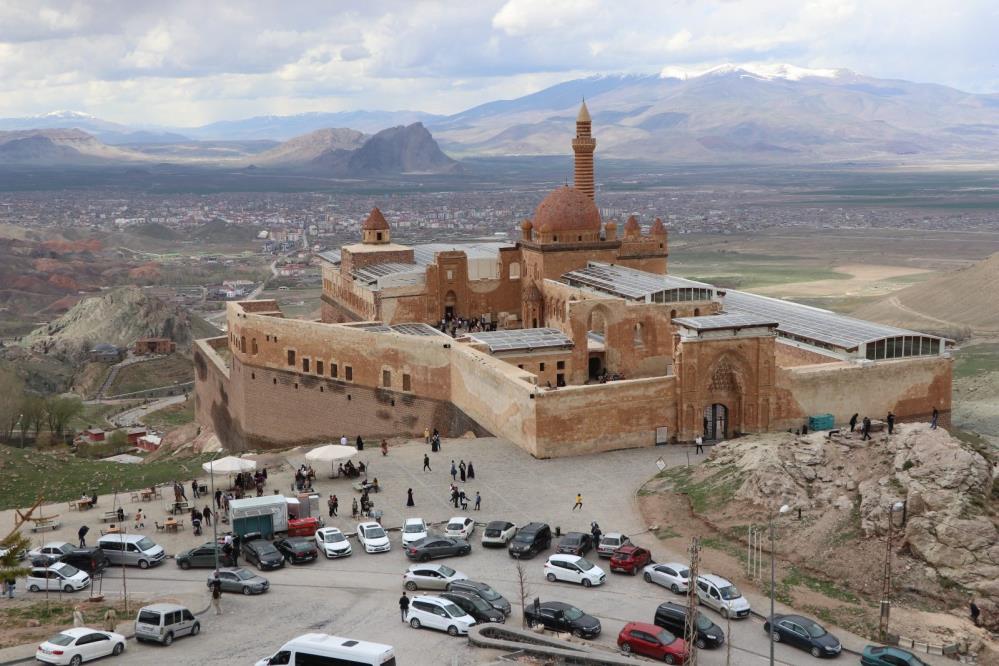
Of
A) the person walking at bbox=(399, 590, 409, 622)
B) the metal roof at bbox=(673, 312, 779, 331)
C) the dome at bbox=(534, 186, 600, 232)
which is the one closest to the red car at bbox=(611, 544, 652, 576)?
the person walking at bbox=(399, 590, 409, 622)

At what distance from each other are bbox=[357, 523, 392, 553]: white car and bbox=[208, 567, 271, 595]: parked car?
3.51 meters

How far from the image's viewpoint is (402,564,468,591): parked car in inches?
1125

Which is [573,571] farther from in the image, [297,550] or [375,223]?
[375,223]

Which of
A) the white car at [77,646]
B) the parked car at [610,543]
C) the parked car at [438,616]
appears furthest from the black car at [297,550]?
the parked car at [610,543]

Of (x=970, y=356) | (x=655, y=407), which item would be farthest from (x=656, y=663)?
(x=970, y=356)

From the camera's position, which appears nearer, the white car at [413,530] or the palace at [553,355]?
the white car at [413,530]

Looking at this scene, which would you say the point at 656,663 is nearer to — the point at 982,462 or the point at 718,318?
the point at 982,462

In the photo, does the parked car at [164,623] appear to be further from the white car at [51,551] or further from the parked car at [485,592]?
the white car at [51,551]

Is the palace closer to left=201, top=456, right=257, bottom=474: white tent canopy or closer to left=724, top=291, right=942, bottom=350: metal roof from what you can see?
left=724, top=291, right=942, bottom=350: metal roof

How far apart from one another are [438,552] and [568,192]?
34.1 m

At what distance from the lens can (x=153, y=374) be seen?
10412 cm

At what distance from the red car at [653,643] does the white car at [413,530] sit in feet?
28.2

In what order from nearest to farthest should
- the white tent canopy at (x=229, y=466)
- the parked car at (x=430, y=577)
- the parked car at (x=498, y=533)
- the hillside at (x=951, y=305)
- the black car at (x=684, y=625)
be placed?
the black car at (x=684, y=625) < the parked car at (x=430, y=577) < the parked car at (x=498, y=533) < the white tent canopy at (x=229, y=466) < the hillside at (x=951, y=305)

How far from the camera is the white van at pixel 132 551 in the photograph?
104 feet
